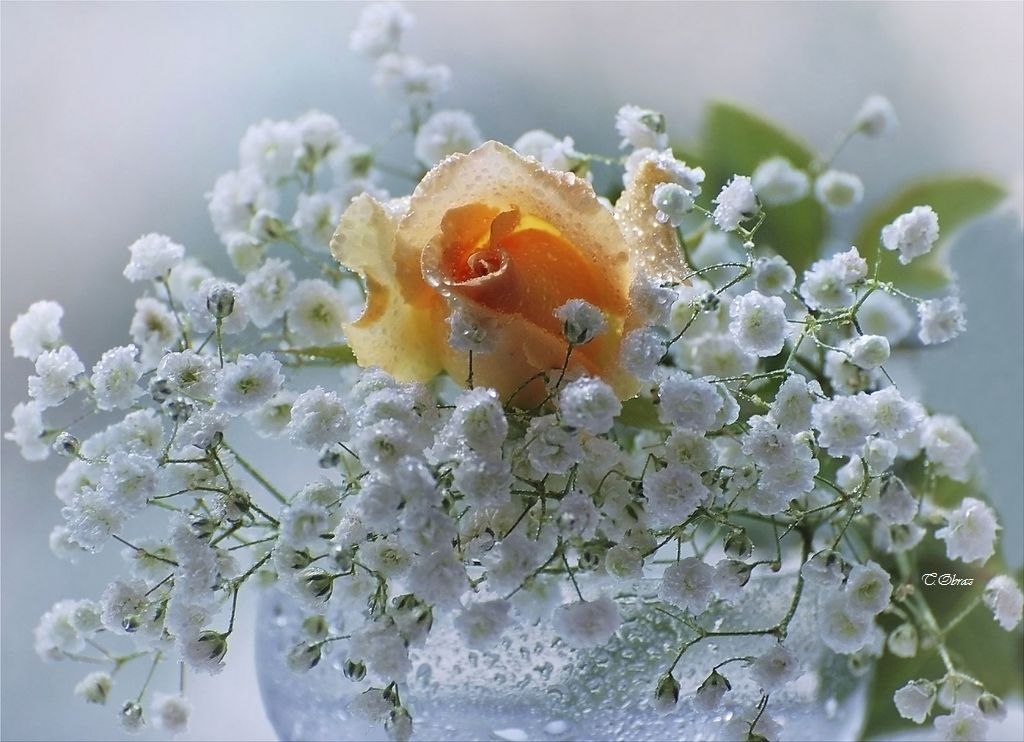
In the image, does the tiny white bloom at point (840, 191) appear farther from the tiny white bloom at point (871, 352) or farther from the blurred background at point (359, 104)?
the blurred background at point (359, 104)

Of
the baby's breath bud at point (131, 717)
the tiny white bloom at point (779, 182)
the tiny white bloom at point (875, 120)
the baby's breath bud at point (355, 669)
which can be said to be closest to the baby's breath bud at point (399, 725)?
the baby's breath bud at point (355, 669)

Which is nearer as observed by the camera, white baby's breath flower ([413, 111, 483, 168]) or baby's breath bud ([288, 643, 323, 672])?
baby's breath bud ([288, 643, 323, 672])

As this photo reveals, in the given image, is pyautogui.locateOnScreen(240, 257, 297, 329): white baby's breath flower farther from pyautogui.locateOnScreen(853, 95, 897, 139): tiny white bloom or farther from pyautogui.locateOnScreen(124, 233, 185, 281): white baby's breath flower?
pyautogui.locateOnScreen(853, 95, 897, 139): tiny white bloom

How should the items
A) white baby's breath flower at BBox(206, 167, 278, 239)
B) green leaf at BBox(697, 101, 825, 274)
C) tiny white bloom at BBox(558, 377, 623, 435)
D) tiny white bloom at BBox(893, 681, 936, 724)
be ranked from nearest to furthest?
tiny white bloom at BBox(558, 377, 623, 435) < tiny white bloom at BBox(893, 681, 936, 724) < white baby's breath flower at BBox(206, 167, 278, 239) < green leaf at BBox(697, 101, 825, 274)

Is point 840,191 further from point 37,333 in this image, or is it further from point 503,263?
point 37,333

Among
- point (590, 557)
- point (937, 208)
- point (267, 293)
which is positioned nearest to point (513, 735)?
point (590, 557)

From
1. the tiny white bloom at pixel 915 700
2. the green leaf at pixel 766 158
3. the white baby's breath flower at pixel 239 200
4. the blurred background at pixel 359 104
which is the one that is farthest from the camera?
the blurred background at pixel 359 104

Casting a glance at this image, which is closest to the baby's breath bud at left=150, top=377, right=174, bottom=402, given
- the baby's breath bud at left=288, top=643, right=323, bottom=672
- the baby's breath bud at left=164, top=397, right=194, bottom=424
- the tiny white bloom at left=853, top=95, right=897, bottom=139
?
the baby's breath bud at left=164, top=397, right=194, bottom=424

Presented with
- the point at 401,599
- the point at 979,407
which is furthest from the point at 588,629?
the point at 979,407
